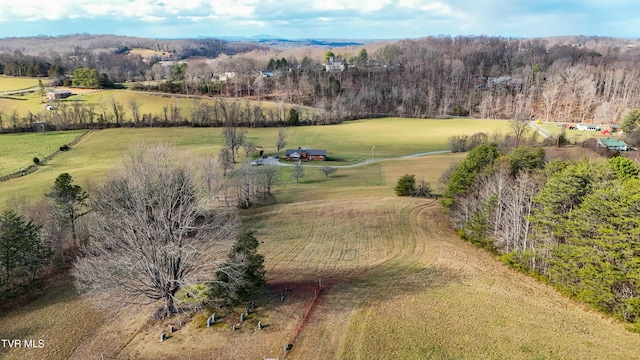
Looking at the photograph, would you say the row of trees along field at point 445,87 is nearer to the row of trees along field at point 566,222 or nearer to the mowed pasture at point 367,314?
the row of trees along field at point 566,222

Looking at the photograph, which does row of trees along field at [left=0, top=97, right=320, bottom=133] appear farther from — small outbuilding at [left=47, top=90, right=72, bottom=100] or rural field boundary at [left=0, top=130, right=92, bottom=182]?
rural field boundary at [left=0, top=130, right=92, bottom=182]

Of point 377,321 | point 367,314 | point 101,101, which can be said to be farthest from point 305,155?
point 101,101

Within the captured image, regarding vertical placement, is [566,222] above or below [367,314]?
above

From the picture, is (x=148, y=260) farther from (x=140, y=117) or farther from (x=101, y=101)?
(x=101, y=101)

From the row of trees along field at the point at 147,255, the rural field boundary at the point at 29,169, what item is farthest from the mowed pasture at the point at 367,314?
the rural field boundary at the point at 29,169

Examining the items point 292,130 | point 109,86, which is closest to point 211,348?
point 292,130

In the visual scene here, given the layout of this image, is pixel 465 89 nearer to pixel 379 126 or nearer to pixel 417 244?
pixel 379 126

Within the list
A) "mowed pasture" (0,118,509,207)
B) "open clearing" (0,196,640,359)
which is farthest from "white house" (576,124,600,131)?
"open clearing" (0,196,640,359)
